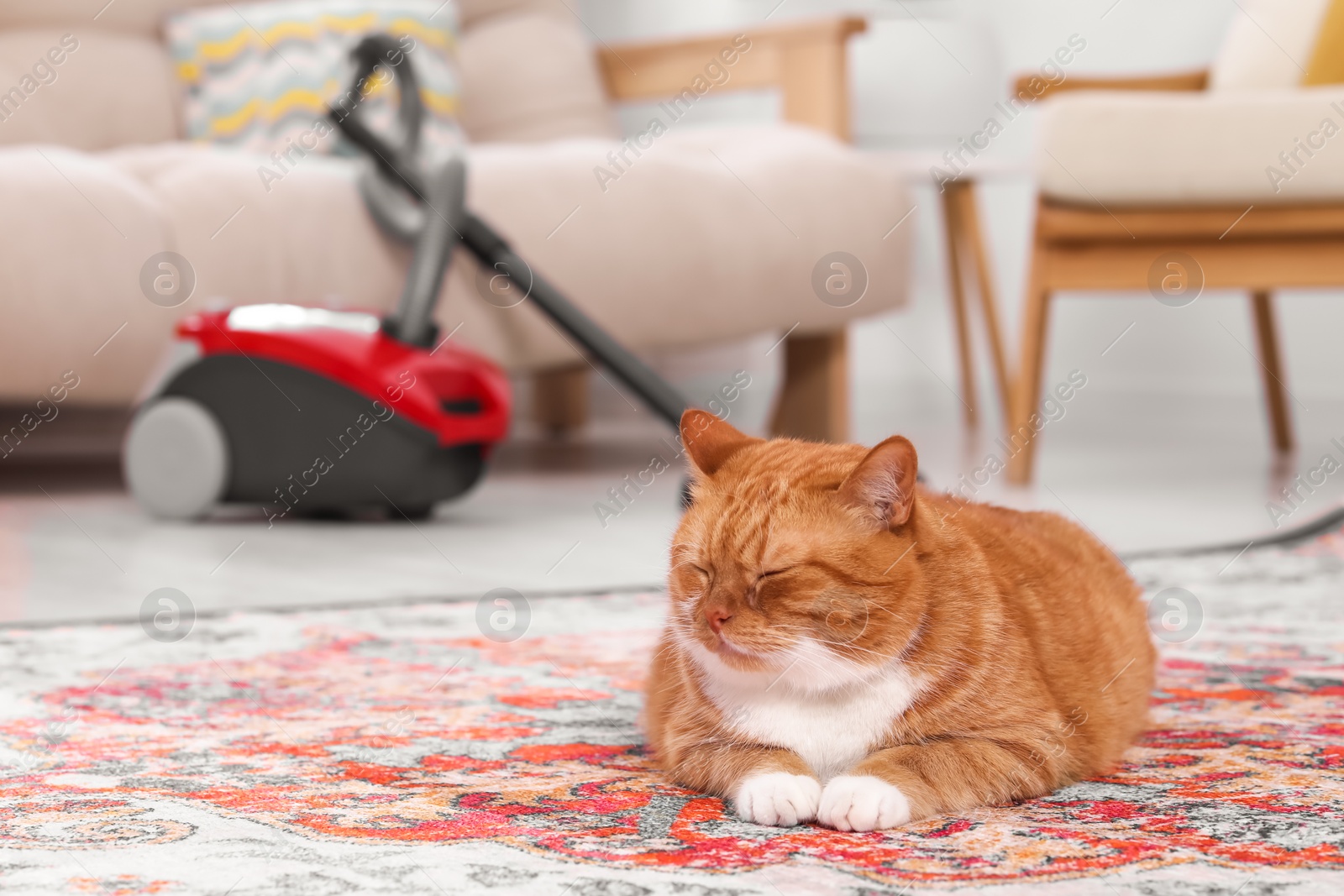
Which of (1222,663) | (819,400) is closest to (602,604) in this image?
(1222,663)

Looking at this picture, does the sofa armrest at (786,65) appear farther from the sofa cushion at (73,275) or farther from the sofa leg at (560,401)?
the sofa cushion at (73,275)

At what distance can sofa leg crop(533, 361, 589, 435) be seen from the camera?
12.3ft

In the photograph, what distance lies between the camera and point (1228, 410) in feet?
11.8

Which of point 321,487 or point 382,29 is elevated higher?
point 382,29

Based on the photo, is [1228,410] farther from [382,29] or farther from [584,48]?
[382,29]

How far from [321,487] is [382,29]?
4.01 feet

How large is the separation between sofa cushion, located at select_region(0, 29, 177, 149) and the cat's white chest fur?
8.15ft

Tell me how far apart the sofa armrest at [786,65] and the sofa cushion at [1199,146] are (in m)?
0.74

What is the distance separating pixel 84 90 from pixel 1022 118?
2375mm

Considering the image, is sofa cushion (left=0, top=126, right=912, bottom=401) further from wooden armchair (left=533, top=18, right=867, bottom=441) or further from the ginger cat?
the ginger cat

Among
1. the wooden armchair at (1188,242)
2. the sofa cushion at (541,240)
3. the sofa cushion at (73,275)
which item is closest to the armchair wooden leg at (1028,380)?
the wooden armchair at (1188,242)

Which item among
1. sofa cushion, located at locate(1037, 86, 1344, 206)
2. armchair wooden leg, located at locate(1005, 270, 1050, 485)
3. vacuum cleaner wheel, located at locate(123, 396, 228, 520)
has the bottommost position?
vacuum cleaner wheel, located at locate(123, 396, 228, 520)

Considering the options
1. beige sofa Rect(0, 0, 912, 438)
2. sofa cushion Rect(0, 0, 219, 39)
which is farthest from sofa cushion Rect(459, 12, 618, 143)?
sofa cushion Rect(0, 0, 219, 39)

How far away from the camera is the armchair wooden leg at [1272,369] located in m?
2.96
